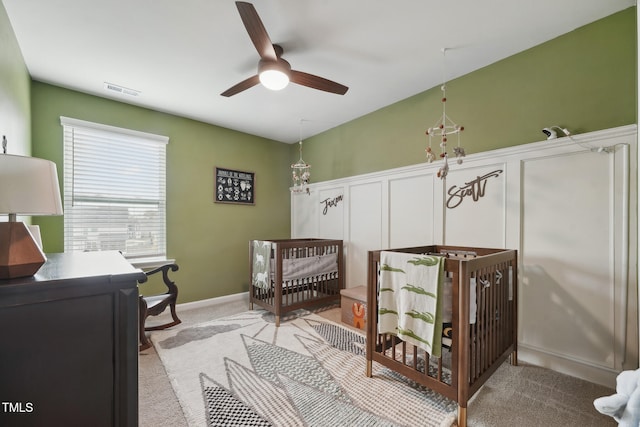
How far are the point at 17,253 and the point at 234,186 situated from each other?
3048 millimetres

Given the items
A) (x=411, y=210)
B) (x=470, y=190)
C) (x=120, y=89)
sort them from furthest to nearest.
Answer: (x=411, y=210) < (x=120, y=89) < (x=470, y=190)

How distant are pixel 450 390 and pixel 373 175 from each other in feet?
7.59

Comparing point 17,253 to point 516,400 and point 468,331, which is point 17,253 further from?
point 516,400

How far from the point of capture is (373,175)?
3326 millimetres

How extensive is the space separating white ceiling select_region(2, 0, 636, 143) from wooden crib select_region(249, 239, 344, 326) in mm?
1712

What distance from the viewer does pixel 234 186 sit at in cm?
390

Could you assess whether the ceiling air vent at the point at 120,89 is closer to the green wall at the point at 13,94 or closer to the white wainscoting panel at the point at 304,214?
the green wall at the point at 13,94

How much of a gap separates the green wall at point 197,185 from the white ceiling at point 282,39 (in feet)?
0.79

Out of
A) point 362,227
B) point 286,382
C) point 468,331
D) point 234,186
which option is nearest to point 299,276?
point 362,227

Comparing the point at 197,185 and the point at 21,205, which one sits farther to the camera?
the point at 197,185

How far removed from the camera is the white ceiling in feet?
5.66

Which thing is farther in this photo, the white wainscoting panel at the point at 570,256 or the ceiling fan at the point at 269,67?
the white wainscoting panel at the point at 570,256

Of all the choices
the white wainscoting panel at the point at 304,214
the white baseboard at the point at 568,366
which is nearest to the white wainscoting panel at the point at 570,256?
the white baseboard at the point at 568,366

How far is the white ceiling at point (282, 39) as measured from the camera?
172 centimetres
